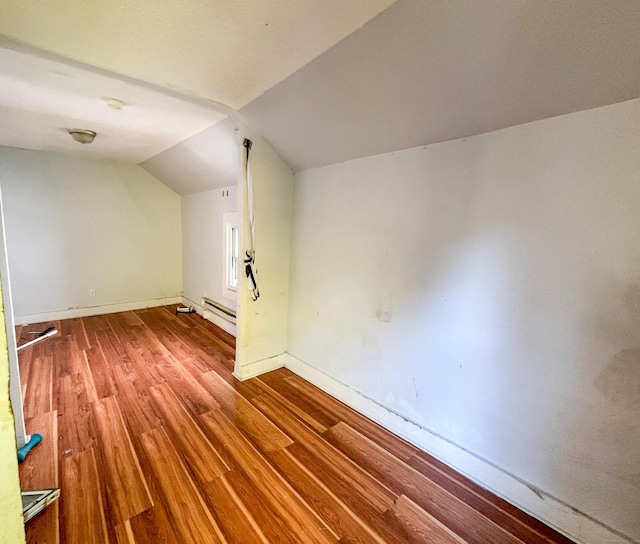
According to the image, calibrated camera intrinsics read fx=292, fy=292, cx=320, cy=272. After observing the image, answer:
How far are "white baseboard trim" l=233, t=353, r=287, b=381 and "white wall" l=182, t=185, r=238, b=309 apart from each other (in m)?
1.12

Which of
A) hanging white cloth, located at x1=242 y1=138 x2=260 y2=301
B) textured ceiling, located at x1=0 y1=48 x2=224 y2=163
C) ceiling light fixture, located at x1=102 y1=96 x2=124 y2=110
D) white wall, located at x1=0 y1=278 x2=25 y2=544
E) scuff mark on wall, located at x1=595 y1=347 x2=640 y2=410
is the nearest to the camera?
white wall, located at x1=0 y1=278 x2=25 y2=544

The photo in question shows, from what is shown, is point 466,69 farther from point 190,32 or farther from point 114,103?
point 114,103

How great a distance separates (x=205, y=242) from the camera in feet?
13.5

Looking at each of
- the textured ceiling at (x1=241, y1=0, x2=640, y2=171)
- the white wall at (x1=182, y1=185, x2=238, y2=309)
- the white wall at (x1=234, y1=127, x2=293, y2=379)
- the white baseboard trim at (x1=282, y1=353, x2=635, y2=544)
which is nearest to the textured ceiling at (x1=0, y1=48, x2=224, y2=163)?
the white wall at (x1=234, y1=127, x2=293, y2=379)

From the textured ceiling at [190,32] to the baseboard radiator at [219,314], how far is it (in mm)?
2545

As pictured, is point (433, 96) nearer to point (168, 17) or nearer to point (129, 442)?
point (168, 17)

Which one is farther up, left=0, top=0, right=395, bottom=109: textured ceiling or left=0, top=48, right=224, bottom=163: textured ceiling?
left=0, top=48, right=224, bottom=163: textured ceiling

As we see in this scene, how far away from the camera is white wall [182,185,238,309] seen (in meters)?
3.73

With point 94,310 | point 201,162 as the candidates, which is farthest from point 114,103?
point 94,310

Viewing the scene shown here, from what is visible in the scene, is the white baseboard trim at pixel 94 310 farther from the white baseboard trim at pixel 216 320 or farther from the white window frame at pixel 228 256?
the white window frame at pixel 228 256

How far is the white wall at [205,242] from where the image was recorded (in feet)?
12.2

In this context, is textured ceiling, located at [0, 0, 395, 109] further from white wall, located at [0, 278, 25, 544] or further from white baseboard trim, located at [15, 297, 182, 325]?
white baseboard trim, located at [15, 297, 182, 325]

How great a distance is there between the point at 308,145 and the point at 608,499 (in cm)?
249

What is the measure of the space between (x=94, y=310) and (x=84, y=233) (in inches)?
42.9
